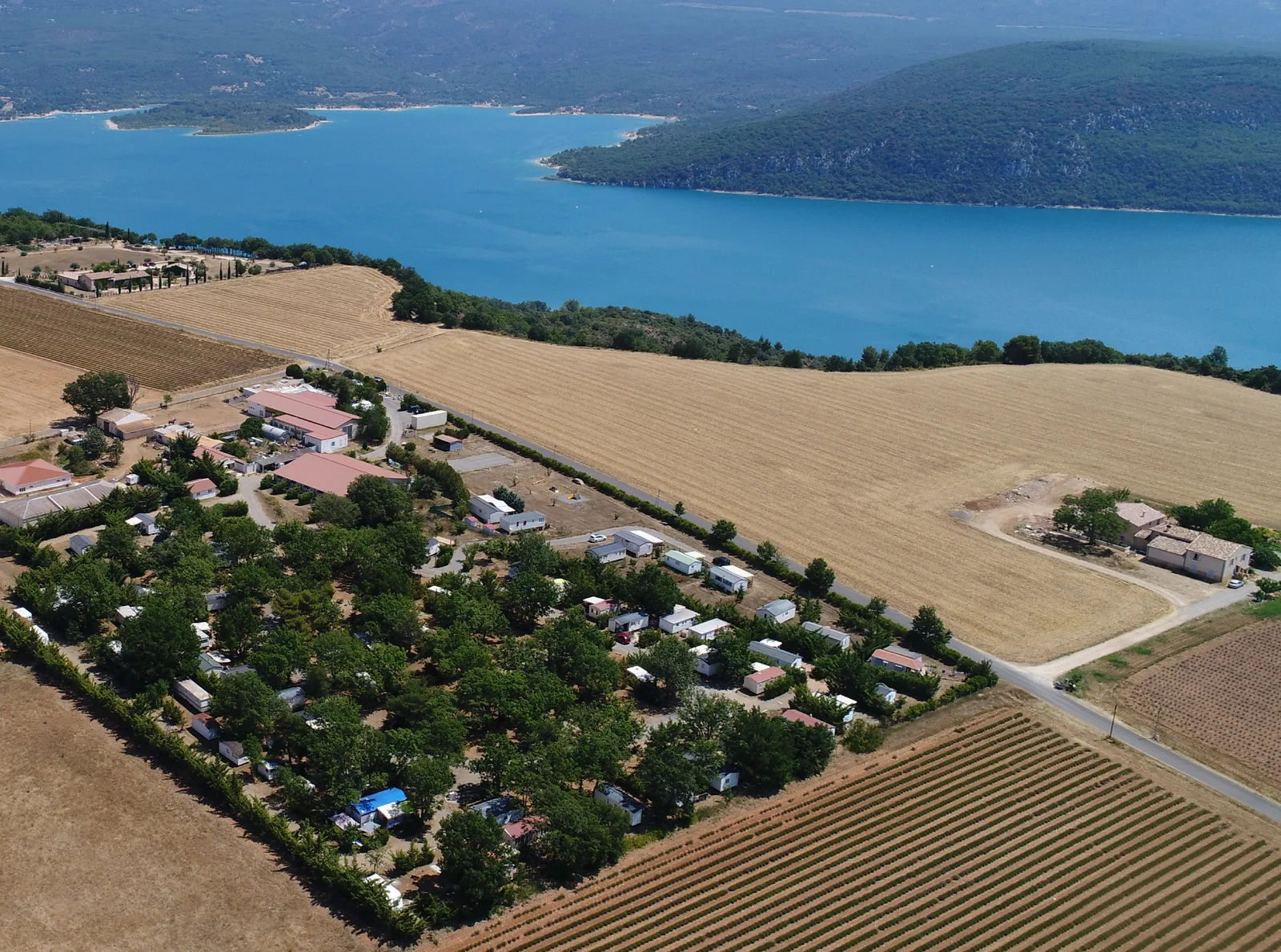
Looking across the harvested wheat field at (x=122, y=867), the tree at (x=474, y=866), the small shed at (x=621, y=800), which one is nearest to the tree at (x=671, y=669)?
the small shed at (x=621, y=800)

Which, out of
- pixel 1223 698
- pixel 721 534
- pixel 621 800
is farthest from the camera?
pixel 721 534

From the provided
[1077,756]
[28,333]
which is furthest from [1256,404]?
Result: [28,333]

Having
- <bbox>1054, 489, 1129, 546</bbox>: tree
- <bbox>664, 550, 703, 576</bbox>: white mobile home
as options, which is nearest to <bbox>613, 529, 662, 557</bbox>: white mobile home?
<bbox>664, 550, 703, 576</bbox>: white mobile home

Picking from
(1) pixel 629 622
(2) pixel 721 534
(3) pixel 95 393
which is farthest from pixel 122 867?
(3) pixel 95 393

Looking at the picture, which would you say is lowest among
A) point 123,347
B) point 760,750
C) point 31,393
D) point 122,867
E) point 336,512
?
point 122,867

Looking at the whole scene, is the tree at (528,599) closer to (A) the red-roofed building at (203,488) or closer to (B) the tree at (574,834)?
(B) the tree at (574,834)

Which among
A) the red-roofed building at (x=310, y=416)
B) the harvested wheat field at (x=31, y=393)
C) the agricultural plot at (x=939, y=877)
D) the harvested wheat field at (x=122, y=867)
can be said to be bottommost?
the harvested wheat field at (x=122, y=867)

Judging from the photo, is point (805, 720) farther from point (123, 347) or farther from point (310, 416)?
point (123, 347)
